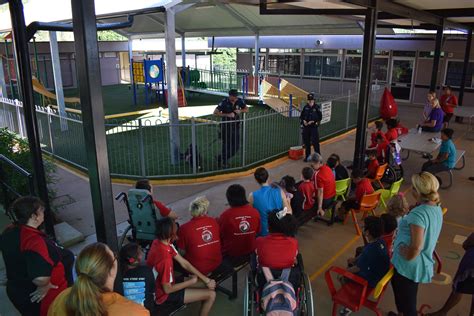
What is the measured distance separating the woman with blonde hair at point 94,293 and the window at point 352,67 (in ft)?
69.7

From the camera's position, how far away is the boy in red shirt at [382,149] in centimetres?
779

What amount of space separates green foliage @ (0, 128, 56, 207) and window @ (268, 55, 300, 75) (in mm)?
19271

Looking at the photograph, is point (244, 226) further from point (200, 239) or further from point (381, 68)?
point (381, 68)

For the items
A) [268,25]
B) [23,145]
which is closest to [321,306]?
[23,145]

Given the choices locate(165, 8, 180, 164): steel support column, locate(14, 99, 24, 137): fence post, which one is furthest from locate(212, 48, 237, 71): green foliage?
locate(165, 8, 180, 164): steel support column

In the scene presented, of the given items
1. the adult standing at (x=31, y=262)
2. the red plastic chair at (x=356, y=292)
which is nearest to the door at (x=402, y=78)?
the red plastic chair at (x=356, y=292)

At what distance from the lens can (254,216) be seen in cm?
434

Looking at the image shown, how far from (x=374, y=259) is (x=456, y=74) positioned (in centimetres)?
1800

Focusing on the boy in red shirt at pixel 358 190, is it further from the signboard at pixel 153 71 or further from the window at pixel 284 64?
the window at pixel 284 64

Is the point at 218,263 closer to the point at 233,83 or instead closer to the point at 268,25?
the point at 268,25

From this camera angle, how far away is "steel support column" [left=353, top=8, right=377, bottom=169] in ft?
24.4

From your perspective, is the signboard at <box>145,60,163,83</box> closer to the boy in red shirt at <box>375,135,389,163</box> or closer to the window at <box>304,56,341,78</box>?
the window at <box>304,56,341,78</box>

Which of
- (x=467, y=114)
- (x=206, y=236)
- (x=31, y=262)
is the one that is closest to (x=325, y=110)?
(x=467, y=114)

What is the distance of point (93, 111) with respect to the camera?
2.79m
